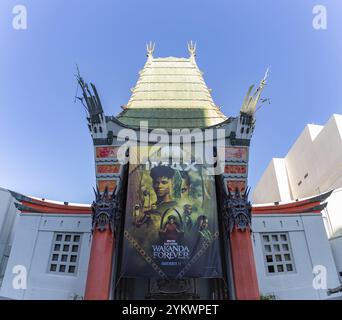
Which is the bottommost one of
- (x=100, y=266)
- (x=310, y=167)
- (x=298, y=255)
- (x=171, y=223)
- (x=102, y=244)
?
(x=100, y=266)

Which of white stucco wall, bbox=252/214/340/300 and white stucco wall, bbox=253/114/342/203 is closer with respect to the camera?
white stucco wall, bbox=252/214/340/300

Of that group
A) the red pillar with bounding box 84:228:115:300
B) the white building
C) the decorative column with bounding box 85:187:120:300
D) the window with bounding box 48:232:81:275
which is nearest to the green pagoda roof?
the decorative column with bounding box 85:187:120:300

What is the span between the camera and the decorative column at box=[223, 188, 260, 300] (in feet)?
41.9

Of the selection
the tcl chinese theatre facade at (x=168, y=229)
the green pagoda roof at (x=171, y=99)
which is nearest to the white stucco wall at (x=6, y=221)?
the tcl chinese theatre facade at (x=168, y=229)

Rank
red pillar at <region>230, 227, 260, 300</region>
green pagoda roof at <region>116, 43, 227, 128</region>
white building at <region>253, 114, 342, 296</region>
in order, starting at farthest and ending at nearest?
green pagoda roof at <region>116, 43, 227, 128</region>
white building at <region>253, 114, 342, 296</region>
red pillar at <region>230, 227, 260, 300</region>

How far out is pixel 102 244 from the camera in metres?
13.6

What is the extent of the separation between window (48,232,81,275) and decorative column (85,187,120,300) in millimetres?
2673

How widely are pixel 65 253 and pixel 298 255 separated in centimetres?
1174

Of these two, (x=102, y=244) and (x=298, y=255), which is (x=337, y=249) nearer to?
(x=298, y=255)

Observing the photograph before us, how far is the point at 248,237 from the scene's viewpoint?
45.6ft

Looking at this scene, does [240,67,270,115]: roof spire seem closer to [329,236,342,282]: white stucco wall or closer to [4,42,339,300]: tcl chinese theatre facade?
[4,42,339,300]: tcl chinese theatre facade

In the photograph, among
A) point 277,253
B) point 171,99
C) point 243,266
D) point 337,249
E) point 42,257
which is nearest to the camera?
point 243,266

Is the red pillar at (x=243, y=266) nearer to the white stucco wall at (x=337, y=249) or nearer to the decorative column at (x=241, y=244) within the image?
the decorative column at (x=241, y=244)

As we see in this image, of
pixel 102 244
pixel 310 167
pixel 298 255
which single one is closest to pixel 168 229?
pixel 102 244
